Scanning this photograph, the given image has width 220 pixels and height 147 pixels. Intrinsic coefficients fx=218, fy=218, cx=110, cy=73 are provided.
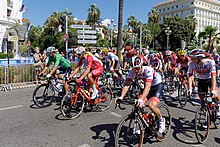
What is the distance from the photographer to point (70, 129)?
4.96 meters

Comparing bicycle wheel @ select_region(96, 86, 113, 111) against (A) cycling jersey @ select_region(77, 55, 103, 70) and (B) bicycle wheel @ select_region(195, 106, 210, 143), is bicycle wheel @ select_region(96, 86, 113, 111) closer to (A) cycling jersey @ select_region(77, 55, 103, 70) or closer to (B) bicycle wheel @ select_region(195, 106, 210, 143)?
(A) cycling jersey @ select_region(77, 55, 103, 70)

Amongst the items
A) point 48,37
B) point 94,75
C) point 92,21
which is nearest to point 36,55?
point 94,75

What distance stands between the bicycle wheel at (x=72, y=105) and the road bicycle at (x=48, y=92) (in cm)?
108

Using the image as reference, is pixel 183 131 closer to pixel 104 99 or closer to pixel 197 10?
pixel 104 99

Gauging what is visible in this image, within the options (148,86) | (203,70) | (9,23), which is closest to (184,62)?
(203,70)

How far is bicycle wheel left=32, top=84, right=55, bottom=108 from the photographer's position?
6684 millimetres

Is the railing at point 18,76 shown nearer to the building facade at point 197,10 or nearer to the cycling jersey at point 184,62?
the cycling jersey at point 184,62

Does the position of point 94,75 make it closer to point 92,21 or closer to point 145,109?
point 145,109

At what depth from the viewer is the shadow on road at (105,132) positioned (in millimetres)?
4331

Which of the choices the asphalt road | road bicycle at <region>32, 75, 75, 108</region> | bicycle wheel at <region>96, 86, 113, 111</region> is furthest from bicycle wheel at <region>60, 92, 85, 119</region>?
road bicycle at <region>32, 75, 75, 108</region>

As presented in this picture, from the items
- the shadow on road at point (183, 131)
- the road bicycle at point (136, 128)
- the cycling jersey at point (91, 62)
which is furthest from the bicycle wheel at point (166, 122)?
the cycling jersey at point (91, 62)

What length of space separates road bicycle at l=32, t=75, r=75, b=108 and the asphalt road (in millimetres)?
218

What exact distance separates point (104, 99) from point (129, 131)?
9.45 feet

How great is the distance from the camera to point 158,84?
14.1ft
